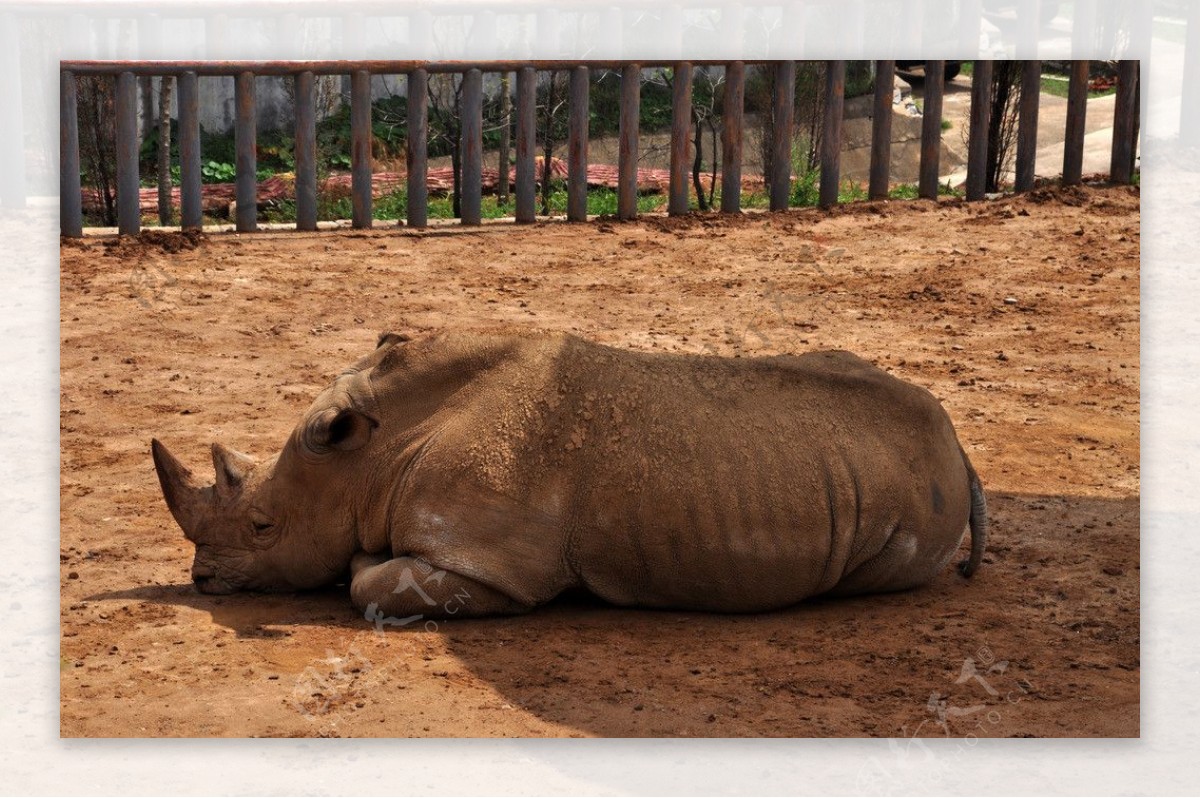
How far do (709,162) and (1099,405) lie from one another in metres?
7.88

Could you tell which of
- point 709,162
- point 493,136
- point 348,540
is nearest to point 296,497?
point 348,540

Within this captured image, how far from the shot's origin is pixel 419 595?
670cm

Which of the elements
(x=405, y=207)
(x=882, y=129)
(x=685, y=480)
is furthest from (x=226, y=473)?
(x=882, y=129)

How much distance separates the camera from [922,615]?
22.9ft

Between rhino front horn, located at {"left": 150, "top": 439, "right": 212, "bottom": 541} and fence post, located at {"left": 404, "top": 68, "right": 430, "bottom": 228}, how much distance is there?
10.7ft

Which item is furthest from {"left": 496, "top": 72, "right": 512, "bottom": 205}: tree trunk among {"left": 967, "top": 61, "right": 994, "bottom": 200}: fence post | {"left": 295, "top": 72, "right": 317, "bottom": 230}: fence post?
{"left": 967, "top": 61, "right": 994, "bottom": 200}: fence post

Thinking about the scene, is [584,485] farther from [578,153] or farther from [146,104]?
[146,104]

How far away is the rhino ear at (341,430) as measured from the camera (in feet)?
23.0

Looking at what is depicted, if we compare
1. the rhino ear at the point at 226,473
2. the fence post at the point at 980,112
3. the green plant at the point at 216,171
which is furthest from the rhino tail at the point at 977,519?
the green plant at the point at 216,171

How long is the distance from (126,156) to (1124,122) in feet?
19.9

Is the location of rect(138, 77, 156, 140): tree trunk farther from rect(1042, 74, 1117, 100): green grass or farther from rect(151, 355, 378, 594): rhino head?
rect(1042, 74, 1117, 100): green grass

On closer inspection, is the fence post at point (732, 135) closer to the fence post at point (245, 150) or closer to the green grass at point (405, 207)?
the green grass at point (405, 207)

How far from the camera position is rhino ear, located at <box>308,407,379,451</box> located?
701 cm

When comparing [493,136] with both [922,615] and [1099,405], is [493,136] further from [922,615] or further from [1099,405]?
[922,615]
